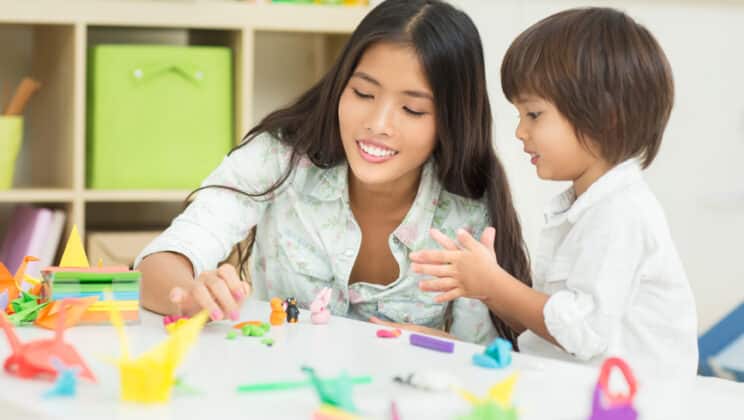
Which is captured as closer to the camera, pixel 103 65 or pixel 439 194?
pixel 439 194

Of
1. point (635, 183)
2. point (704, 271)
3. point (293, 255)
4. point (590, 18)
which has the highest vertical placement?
point (590, 18)

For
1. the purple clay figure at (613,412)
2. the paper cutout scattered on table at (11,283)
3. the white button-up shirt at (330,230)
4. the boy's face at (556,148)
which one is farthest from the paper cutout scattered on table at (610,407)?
the white button-up shirt at (330,230)

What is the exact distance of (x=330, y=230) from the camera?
156 cm

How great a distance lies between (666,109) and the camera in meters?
1.23

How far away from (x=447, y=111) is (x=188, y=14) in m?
1.10

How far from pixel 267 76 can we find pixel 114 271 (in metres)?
1.82

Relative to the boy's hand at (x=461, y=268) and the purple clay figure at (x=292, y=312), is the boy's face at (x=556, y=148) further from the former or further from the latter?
the purple clay figure at (x=292, y=312)

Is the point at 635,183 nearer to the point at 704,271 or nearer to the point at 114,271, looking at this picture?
the point at 114,271

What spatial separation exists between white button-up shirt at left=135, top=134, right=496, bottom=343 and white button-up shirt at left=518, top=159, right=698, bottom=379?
1.11 ft

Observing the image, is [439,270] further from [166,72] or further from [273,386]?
[166,72]

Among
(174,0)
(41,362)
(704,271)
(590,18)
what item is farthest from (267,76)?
(41,362)

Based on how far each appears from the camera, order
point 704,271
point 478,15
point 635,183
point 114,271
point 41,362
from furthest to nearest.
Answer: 1. point 704,271
2. point 478,15
3. point 635,183
4. point 114,271
5. point 41,362

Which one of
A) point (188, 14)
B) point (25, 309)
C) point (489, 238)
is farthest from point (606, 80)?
point (188, 14)

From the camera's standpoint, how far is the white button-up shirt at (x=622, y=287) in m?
1.09
